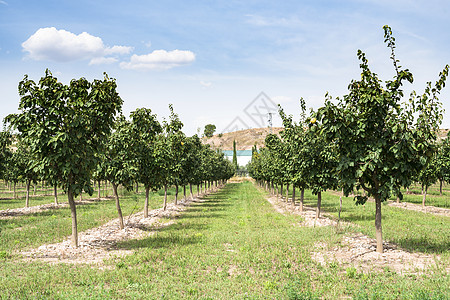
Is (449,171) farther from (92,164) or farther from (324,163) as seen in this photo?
(92,164)

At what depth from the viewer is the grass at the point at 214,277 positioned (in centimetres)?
875

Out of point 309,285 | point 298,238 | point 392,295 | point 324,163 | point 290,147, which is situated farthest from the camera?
point 290,147

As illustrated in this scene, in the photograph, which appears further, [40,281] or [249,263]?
[249,263]

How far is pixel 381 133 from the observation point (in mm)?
12641

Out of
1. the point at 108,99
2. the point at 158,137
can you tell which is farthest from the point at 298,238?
the point at 158,137

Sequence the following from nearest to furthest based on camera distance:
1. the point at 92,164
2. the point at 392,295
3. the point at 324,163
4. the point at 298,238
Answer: the point at 392,295
the point at 92,164
the point at 298,238
the point at 324,163

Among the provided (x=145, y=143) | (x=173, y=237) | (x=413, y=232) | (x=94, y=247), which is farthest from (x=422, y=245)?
(x=145, y=143)

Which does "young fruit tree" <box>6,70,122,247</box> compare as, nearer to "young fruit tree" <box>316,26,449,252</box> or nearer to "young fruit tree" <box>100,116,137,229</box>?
"young fruit tree" <box>100,116,137,229</box>

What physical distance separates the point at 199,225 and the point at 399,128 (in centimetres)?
1328

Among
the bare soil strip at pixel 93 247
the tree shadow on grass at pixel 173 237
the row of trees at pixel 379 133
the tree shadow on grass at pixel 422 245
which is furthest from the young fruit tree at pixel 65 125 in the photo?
the tree shadow on grass at pixel 422 245

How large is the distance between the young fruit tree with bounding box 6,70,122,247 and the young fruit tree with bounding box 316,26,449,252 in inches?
349

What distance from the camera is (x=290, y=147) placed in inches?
969

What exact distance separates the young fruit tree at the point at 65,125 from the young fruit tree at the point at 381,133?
886 cm

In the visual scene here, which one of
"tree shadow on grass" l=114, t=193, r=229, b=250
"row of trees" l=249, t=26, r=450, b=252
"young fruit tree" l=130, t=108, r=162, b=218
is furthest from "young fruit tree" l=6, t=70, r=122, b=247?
"row of trees" l=249, t=26, r=450, b=252
